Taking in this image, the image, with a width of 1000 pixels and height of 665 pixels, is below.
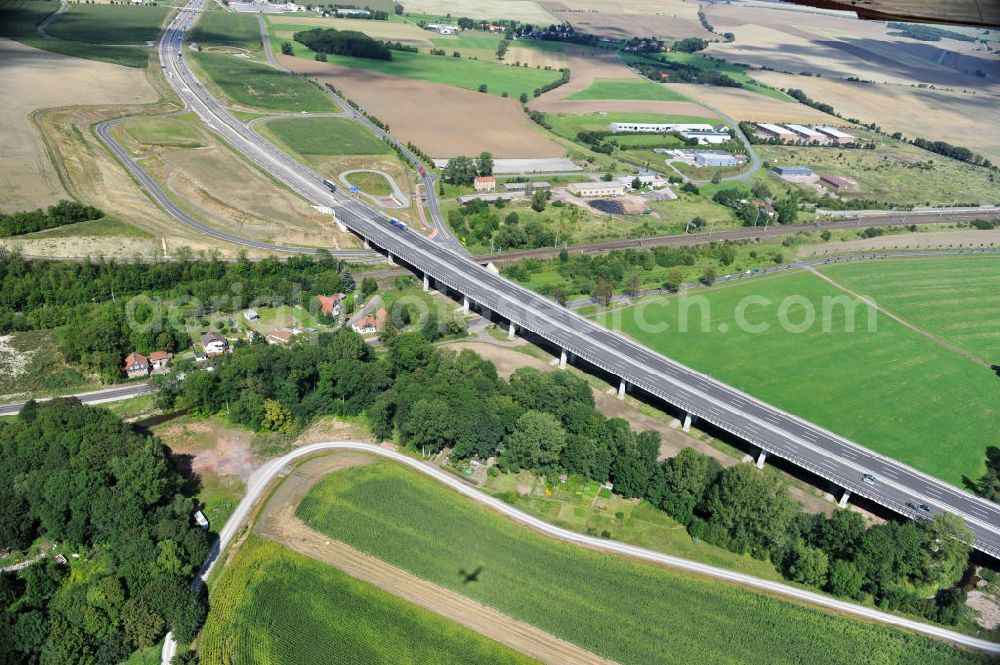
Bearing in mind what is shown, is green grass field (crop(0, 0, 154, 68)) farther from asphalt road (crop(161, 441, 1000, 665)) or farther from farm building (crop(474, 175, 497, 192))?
asphalt road (crop(161, 441, 1000, 665))

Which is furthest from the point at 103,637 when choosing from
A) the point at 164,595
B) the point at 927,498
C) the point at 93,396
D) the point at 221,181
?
the point at 221,181

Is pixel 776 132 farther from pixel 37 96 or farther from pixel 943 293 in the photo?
pixel 37 96

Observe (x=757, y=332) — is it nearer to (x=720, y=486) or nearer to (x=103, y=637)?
(x=720, y=486)

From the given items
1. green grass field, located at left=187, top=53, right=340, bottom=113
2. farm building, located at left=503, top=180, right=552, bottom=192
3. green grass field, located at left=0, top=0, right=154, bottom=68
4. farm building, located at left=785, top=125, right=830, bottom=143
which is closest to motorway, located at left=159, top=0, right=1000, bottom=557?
farm building, located at left=503, top=180, right=552, bottom=192

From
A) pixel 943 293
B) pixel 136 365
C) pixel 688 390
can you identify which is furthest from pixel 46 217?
pixel 943 293

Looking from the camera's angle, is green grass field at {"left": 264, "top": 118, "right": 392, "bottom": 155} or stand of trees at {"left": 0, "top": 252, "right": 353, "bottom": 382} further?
green grass field at {"left": 264, "top": 118, "right": 392, "bottom": 155}
